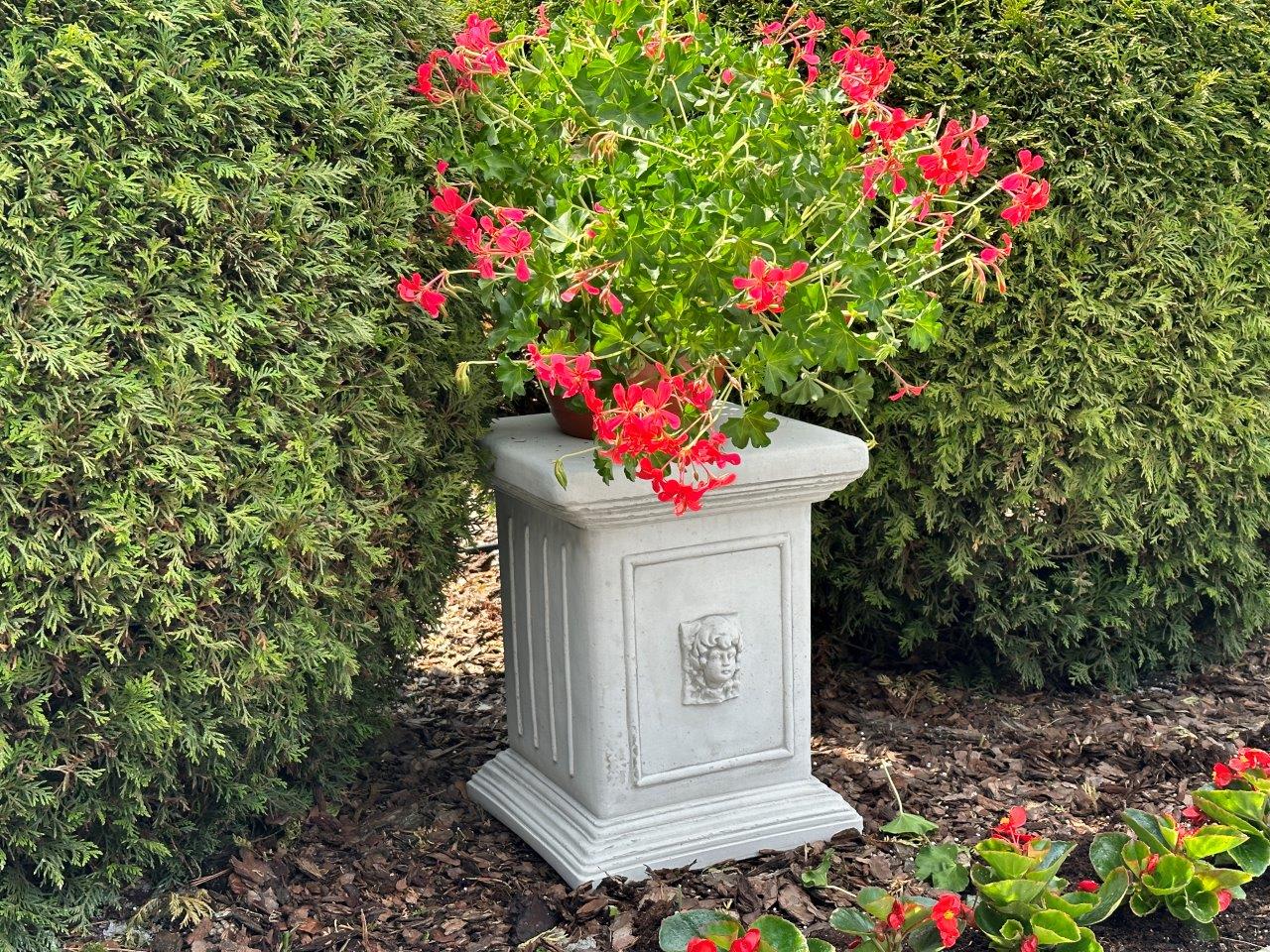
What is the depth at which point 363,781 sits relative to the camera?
311cm

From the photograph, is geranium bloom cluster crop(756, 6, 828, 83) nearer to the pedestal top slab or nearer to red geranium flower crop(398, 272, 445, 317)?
the pedestal top slab

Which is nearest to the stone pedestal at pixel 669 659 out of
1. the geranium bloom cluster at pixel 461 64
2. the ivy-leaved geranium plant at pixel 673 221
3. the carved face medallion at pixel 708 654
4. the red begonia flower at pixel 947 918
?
the carved face medallion at pixel 708 654

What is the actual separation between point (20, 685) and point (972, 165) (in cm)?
193

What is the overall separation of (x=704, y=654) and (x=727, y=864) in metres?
0.45

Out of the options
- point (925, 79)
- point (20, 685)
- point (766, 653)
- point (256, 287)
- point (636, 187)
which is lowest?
point (766, 653)

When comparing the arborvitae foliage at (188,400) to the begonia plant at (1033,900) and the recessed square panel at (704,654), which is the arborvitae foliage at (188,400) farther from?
the begonia plant at (1033,900)

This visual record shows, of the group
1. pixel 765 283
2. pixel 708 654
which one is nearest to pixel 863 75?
pixel 765 283

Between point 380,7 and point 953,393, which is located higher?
point 380,7

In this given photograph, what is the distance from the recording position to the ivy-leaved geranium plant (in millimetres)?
2281

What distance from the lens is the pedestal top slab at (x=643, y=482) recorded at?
8.14 ft

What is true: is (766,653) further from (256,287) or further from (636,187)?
(256,287)

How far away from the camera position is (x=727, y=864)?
2736 millimetres

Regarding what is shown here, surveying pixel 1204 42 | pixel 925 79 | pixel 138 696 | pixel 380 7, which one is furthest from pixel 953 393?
pixel 138 696

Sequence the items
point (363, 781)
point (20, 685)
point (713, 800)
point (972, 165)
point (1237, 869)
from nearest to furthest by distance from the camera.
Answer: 1. point (20, 685)
2. point (972, 165)
3. point (1237, 869)
4. point (713, 800)
5. point (363, 781)
